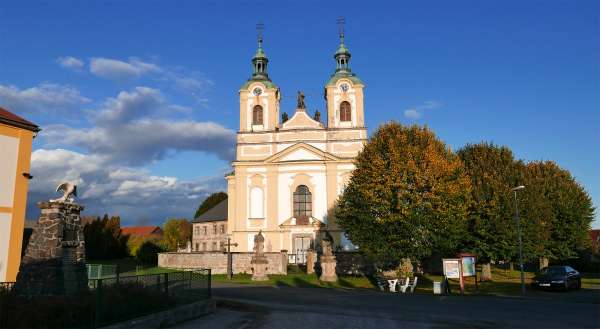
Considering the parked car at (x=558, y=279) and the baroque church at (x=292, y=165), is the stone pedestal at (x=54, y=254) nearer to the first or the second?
the parked car at (x=558, y=279)

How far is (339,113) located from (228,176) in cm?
1289

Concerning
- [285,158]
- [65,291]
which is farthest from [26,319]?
[285,158]

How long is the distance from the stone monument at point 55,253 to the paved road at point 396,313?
3305 mm

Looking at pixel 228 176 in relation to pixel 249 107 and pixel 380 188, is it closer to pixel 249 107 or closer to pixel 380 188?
pixel 249 107

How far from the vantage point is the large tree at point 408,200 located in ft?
94.5

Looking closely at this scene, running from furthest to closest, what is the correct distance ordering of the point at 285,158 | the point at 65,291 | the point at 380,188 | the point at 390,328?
the point at 285,158 → the point at 380,188 → the point at 390,328 → the point at 65,291

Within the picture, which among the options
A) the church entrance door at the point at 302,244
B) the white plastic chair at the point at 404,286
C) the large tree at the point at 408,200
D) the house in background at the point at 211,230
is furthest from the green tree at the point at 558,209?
the house in background at the point at 211,230

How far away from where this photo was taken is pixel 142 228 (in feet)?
382

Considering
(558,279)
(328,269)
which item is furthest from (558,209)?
(328,269)

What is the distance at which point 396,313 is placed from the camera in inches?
650

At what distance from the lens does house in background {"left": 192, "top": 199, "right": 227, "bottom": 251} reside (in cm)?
6062

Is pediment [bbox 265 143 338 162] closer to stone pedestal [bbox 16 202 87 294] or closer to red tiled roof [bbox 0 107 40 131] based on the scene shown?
red tiled roof [bbox 0 107 40 131]

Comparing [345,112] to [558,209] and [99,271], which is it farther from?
[99,271]

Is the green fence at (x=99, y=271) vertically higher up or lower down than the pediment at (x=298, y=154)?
lower down
